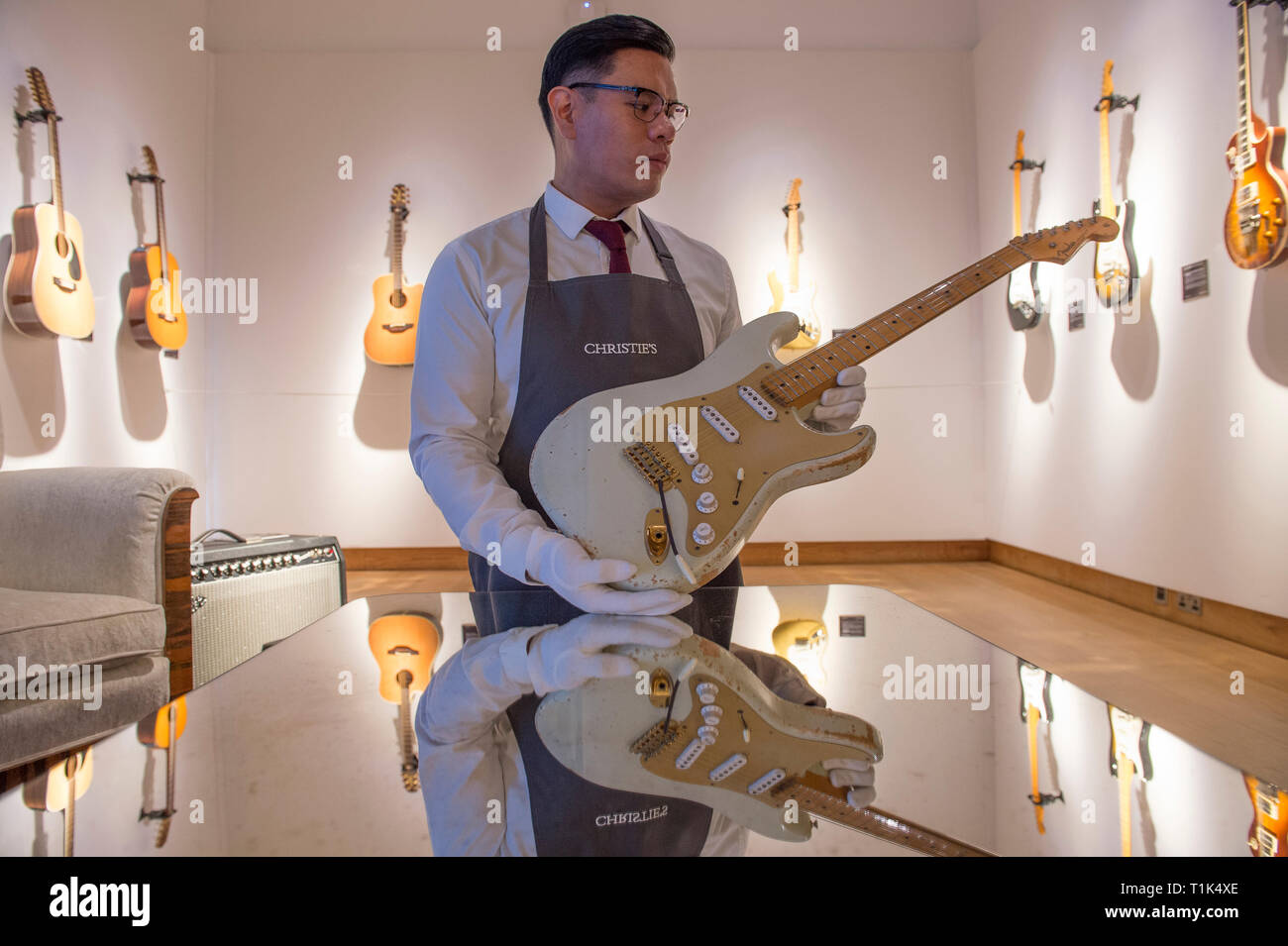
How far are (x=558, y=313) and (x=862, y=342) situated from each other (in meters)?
0.43

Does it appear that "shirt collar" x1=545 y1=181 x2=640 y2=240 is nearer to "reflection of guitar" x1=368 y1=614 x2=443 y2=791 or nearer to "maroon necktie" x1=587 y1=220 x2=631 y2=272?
"maroon necktie" x1=587 y1=220 x2=631 y2=272

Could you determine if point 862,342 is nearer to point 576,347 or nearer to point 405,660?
point 576,347

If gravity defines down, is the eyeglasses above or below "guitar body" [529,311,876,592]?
above

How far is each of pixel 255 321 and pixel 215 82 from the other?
1399 millimetres

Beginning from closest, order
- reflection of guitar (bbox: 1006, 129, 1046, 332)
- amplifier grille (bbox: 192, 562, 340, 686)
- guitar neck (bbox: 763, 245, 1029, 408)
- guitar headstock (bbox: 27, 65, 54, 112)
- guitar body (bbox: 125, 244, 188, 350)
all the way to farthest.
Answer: guitar neck (bbox: 763, 245, 1029, 408)
amplifier grille (bbox: 192, 562, 340, 686)
guitar headstock (bbox: 27, 65, 54, 112)
guitar body (bbox: 125, 244, 188, 350)
reflection of guitar (bbox: 1006, 129, 1046, 332)

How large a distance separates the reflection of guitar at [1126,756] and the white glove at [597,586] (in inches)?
19.0

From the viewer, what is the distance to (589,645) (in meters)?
0.73

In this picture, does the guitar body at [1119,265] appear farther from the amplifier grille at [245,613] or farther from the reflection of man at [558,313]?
the amplifier grille at [245,613]

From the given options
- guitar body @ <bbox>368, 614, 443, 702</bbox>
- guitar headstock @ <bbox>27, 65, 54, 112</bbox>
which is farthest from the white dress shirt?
guitar headstock @ <bbox>27, 65, 54, 112</bbox>

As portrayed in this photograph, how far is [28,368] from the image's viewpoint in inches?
140

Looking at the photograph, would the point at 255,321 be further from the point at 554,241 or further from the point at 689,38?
the point at 554,241

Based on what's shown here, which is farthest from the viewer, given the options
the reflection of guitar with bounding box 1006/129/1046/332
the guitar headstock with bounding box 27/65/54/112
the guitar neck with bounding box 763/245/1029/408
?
the reflection of guitar with bounding box 1006/129/1046/332

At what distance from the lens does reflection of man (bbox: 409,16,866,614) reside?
126 centimetres

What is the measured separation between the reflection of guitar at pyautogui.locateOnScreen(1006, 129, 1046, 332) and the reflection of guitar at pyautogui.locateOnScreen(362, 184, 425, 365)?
10.2 ft
